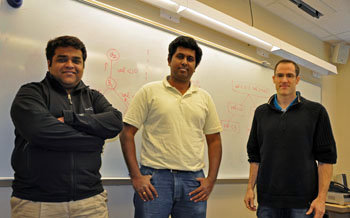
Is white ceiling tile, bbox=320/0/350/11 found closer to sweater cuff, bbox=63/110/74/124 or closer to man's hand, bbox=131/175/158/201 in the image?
man's hand, bbox=131/175/158/201

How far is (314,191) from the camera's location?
64.7 inches

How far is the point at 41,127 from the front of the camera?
3.91 ft

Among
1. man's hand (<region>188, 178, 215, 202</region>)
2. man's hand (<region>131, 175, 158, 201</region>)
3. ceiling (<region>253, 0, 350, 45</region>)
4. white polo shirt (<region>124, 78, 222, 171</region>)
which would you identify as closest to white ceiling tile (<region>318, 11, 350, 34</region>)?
ceiling (<region>253, 0, 350, 45</region>)

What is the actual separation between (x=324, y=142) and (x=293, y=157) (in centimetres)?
19

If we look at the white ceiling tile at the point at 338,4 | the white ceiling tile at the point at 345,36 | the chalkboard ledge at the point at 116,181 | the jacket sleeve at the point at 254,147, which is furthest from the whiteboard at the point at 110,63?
the white ceiling tile at the point at 345,36

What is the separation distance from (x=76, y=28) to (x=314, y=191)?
67.1 inches

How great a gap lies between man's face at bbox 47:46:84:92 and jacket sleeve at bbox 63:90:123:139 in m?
0.14

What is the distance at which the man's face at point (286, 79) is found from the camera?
178 cm

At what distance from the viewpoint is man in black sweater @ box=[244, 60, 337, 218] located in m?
1.62

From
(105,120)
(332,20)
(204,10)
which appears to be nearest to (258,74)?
(204,10)

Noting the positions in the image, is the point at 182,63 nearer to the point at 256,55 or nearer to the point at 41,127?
the point at 41,127

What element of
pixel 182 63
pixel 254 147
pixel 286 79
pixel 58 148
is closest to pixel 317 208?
pixel 254 147

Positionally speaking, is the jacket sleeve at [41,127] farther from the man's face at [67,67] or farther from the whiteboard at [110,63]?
the whiteboard at [110,63]

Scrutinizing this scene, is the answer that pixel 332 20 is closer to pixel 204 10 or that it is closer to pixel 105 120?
pixel 204 10
